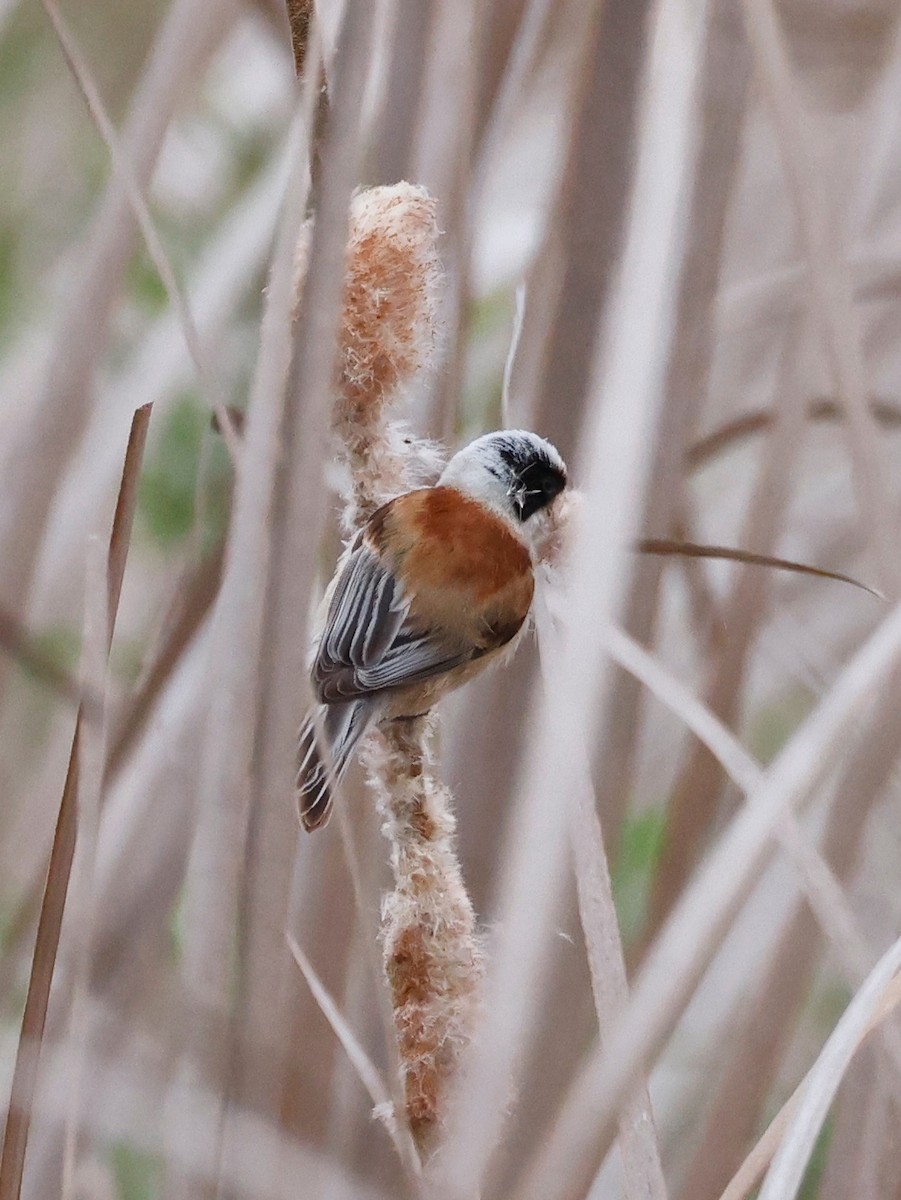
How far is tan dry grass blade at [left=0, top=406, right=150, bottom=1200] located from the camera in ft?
1.85

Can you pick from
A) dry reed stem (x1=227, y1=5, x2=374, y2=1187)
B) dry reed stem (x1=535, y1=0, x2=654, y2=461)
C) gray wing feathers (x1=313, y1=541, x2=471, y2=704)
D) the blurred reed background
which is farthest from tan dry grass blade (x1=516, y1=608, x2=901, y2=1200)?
gray wing feathers (x1=313, y1=541, x2=471, y2=704)

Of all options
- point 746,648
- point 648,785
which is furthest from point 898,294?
point 648,785

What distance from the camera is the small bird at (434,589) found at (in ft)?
2.77

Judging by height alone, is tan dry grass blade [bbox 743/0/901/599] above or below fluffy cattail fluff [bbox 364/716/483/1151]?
above

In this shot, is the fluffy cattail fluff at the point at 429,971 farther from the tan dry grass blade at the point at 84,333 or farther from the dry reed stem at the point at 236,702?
the tan dry grass blade at the point at 84,333

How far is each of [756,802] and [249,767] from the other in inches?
8.6

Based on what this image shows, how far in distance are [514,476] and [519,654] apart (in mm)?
140

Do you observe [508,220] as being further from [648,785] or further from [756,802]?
[756,802]

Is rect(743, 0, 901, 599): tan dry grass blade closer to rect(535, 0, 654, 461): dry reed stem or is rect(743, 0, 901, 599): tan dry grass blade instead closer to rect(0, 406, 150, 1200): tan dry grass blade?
rect(535, 0, 654, 461): dry reed stem

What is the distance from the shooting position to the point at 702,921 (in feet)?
1.52

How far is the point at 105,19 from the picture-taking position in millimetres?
1191

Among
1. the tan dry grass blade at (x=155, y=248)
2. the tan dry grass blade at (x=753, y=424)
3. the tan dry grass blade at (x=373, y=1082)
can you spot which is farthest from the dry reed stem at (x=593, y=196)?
the tan dry grass blade at (x=373, y=1082)

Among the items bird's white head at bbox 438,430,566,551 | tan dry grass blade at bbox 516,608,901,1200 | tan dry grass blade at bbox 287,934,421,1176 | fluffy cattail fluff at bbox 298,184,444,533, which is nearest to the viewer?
tan dry grass blade at bbox 516,608,901,1200

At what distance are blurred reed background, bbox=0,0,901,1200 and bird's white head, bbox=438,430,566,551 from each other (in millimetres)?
24
